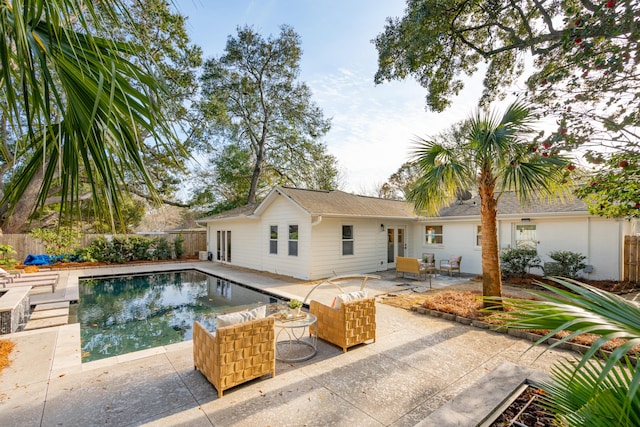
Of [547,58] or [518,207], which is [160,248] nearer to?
[518,207]

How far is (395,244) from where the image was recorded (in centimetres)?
1509

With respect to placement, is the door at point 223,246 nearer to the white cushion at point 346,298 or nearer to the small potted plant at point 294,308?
the small potted plant at point 294,308

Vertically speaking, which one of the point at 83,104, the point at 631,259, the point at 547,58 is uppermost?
the point at 547,58

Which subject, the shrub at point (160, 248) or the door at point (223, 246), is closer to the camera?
the door at point (223, 246)

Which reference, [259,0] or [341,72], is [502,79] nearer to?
[341,72]

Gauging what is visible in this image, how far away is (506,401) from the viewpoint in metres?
3.21

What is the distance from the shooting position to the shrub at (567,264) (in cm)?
1027

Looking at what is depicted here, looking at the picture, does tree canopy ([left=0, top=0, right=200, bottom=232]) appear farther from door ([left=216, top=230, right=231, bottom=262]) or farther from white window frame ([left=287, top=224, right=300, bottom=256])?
door ([left=216, top=230, right=231, bottom=262])

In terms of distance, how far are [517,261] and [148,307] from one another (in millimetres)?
12591

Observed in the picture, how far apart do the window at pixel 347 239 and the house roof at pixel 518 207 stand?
4252 mm

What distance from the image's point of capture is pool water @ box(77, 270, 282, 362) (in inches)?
247

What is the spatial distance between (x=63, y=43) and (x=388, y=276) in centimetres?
1225

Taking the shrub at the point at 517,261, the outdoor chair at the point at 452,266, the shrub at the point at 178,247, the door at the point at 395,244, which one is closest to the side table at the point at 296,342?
the outdoor chair at the point at 452,266

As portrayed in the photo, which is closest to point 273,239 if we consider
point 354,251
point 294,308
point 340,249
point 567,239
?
point 340,249
